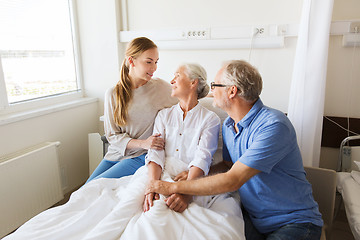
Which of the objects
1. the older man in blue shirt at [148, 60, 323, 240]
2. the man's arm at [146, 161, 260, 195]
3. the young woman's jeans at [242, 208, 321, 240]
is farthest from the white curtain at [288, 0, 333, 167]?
the man's arm at [146, 161, 260, 195]

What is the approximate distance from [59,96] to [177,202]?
1917 millimetres

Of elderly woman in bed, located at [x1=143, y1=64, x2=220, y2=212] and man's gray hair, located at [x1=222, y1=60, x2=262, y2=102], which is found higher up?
man's gray hair, located at [x1=222, y1=60, x2=262, y2=102]

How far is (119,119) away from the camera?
1901 millimetres

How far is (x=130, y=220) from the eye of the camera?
121cm

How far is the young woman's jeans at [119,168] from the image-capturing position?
182 cm

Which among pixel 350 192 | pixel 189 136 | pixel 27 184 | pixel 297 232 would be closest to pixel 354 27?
pixel 350 192

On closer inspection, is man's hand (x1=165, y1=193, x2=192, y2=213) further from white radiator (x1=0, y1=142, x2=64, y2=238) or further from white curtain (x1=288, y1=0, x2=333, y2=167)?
white radiator (x1=0, y1=142, x2=64, y2=238)

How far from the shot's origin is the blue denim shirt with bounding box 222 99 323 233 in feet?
3.93

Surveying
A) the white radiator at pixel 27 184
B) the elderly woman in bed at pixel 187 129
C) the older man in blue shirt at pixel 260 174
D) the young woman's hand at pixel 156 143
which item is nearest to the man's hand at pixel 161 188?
the older man in blue shirt at pixel 260 174

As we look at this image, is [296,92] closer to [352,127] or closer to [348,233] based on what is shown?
[352,127]

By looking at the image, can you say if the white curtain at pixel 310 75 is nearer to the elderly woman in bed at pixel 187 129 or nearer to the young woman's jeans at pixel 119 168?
the elderly woman in bed at pixel 187 129

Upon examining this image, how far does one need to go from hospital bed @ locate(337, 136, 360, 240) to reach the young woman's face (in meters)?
1.44

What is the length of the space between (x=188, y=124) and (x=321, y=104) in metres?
0.95

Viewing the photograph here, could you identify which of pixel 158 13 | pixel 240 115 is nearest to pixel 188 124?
pixel 240 115
